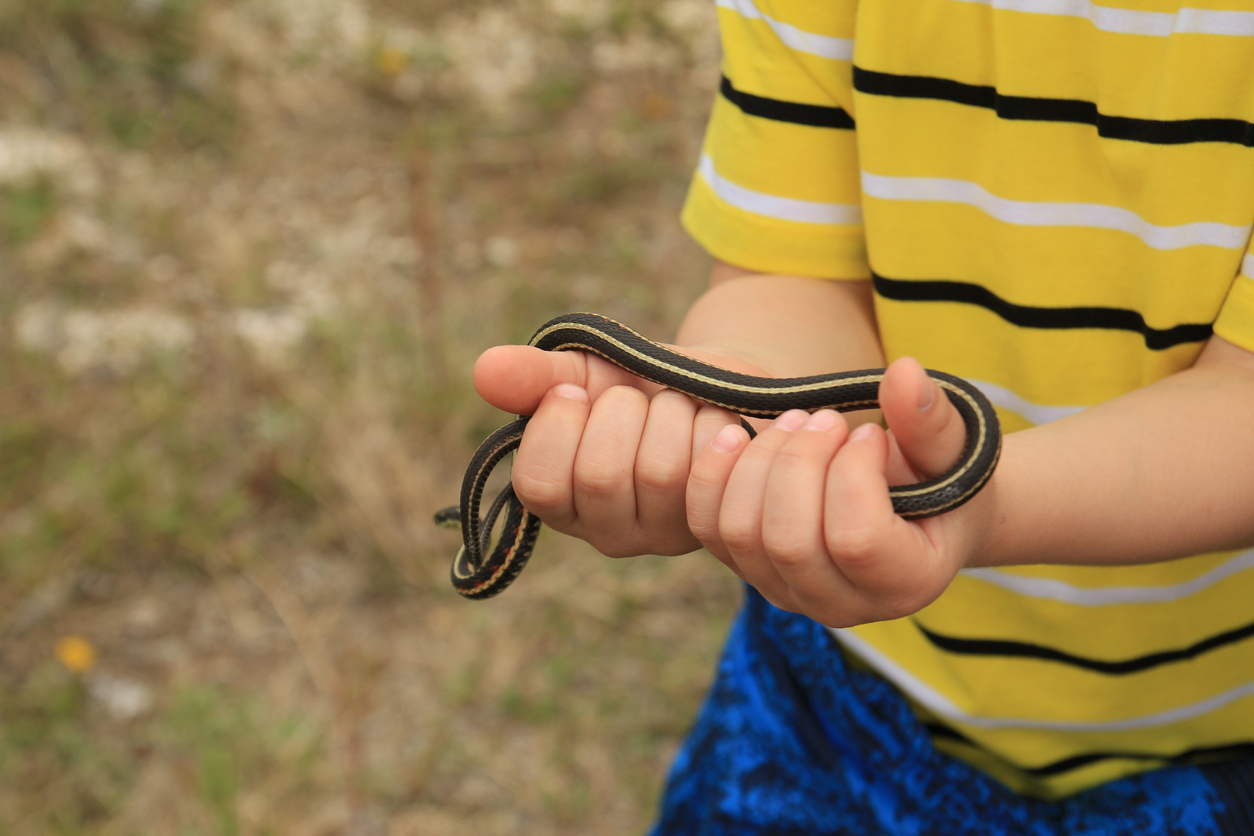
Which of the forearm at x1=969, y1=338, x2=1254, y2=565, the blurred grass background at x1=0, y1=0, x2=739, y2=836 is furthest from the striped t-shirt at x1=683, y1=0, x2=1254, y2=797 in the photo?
the blurred grass background at x1=0, y1=0, x2=739, y2=836

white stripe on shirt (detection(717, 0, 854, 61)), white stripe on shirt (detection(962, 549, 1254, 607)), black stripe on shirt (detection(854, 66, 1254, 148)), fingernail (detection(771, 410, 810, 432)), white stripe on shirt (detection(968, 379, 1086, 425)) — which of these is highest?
white stripe on shirt (detection(717, 0, 854, 61))

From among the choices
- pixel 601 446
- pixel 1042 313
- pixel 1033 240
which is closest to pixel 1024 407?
pixel 1042 313

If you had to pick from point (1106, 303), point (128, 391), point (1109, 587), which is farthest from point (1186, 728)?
point (128, 391)

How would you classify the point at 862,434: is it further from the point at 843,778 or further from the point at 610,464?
the point at 843,778

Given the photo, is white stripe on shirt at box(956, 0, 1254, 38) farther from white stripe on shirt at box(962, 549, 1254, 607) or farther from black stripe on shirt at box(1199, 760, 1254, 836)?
black stripe on shirt at box(1199, 760, 1254, 836)

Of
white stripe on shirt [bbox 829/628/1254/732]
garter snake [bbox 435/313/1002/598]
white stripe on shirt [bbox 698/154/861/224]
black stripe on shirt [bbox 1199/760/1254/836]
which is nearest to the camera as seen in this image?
garter snake [bbox 435/313/1002/598]

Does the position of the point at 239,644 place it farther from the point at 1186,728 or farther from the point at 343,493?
the point at 1186,728

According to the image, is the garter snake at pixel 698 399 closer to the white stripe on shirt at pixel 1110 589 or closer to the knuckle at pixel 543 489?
the knuckle at pixel 543 489

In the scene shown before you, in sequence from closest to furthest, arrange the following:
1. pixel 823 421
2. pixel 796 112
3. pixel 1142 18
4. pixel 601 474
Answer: pixel 823 421
pixel 601 474
pixel 1142 18
pixel 796 112
